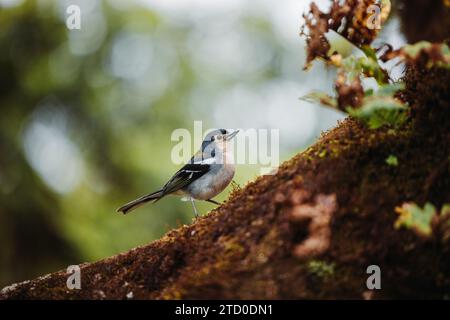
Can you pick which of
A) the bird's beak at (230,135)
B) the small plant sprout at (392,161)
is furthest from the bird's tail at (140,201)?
the small plant sprout at (392,161)

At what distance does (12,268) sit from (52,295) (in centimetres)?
826

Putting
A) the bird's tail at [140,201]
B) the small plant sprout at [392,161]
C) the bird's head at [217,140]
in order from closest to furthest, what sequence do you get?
the small plant sprout at [392,161]
the bird's tail at [140,201]
the bird's head at [217,140]

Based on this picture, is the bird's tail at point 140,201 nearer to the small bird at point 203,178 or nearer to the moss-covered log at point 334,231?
the small bird at point 203,178

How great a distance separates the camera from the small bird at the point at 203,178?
7000mm

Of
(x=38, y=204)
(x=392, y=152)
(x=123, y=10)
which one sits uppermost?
(x=123, y=10)

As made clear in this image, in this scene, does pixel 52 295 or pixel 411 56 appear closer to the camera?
pixel 411 56

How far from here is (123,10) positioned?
12.5 m

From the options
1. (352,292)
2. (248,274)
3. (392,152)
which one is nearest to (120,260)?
(248,274)

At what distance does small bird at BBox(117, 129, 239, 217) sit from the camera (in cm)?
700

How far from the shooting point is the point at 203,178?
23.4ft

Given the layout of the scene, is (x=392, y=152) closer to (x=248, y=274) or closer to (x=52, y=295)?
(x=248, y=274)

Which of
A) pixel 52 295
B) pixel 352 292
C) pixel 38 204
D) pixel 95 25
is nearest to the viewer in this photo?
pixel 352 292

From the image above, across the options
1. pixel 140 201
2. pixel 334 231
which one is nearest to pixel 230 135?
pixel 140 201

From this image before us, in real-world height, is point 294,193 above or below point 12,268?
below
